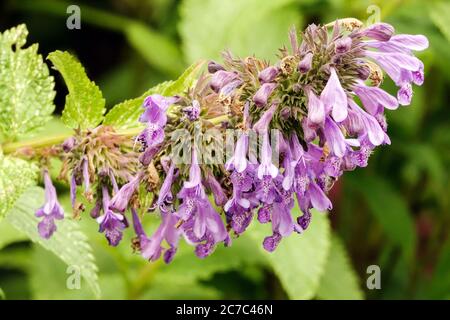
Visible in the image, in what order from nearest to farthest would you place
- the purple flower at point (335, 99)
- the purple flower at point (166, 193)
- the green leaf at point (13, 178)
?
1. the purple flower at point (335, 99)
2. the purple flower at point (166, 193)
3. the green leaf at point (13, 178)

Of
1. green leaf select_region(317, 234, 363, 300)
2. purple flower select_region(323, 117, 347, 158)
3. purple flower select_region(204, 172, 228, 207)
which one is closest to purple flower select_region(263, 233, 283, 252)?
purple flower select_region(204, 172, 228, 207)

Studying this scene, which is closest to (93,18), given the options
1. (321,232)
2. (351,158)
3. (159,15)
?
A: (159,15)

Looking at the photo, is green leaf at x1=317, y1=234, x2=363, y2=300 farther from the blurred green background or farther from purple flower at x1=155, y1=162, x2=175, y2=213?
purple flower at x1=155, y1=162, x2=175, y2=213

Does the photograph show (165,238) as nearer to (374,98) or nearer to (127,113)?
(127,113)

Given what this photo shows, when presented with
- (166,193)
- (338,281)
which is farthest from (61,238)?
(338,281)

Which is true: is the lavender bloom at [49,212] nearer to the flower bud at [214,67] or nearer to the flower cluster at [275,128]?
the flower cluster at [275,128]

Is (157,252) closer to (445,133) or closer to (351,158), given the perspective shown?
(351,158)

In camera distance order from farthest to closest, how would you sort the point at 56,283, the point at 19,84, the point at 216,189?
1. the point at 56,283
2. the point at 19,84
3. the point at 216,189

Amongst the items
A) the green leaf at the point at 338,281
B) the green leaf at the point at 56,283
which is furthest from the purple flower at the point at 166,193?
the green leaf at the point at 338,281
